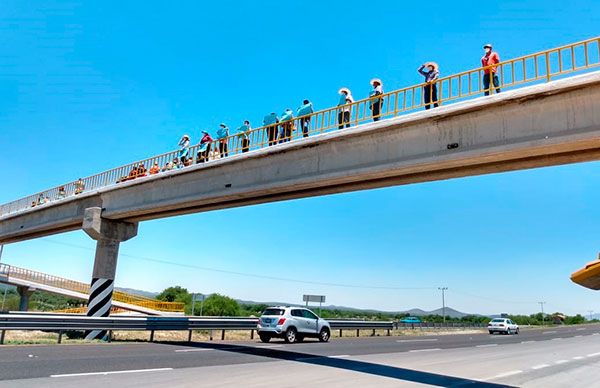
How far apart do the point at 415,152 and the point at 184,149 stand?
1191cm

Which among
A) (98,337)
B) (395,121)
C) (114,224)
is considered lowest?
(98,337)

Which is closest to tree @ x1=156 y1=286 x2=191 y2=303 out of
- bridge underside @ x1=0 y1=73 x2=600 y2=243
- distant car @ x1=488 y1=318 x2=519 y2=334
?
distant car @ x1=488 y1=318 x2=519 y2=334

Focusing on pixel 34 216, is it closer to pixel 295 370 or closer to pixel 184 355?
pixel 184 355

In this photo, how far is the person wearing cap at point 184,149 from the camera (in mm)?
20984

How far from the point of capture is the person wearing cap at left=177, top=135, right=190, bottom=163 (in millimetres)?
20984

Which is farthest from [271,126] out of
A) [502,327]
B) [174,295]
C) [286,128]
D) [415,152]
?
[174,295]

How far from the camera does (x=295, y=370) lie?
1106 cm

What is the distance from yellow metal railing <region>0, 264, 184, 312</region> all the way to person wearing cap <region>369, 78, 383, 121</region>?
3724 cm

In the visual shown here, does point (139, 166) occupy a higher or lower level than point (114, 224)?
higher

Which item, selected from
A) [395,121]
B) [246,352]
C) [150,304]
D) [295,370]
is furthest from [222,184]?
[150,304]

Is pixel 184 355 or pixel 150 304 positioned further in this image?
pixel 150 304

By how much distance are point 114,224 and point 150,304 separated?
2346 centimetres

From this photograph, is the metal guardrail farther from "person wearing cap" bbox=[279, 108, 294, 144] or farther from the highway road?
"person wearing cap" bbox=[279, 108, 294, 144]

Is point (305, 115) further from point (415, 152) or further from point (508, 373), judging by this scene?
point (508, 373)
